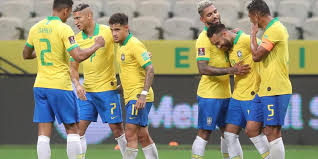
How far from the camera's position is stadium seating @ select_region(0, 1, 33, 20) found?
13383 millimetres

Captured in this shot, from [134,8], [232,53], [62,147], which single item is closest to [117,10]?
[134,8]

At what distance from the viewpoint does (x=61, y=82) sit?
6.77m

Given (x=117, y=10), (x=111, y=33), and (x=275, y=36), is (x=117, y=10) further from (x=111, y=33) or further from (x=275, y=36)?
(x=275, y=36)

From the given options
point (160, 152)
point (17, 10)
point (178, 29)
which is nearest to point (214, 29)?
point (160, 152)

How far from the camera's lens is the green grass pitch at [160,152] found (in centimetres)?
951

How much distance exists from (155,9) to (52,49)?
6487mm

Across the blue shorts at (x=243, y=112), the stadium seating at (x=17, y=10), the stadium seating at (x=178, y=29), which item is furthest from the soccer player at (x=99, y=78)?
the stadium seating at (x=17, y=10)

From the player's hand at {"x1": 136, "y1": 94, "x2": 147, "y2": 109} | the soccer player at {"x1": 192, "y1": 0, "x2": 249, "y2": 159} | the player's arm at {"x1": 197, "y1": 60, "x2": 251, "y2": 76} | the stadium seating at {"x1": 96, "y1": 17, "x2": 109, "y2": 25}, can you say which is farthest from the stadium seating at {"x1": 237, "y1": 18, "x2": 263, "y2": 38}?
the player's hand at {"x1": 136, "y1": 94, "x2": 147, "y2": 109}

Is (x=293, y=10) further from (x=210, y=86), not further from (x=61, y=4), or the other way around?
(x=61, y=4)

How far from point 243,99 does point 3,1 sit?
8197mm

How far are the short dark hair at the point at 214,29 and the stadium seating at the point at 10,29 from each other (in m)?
5.81

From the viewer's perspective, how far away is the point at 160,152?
10.0 meters

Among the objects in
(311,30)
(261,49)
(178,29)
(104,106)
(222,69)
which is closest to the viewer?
(261,49)

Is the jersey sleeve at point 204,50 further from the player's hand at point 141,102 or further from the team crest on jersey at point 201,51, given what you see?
the player's hand at point 141,102
